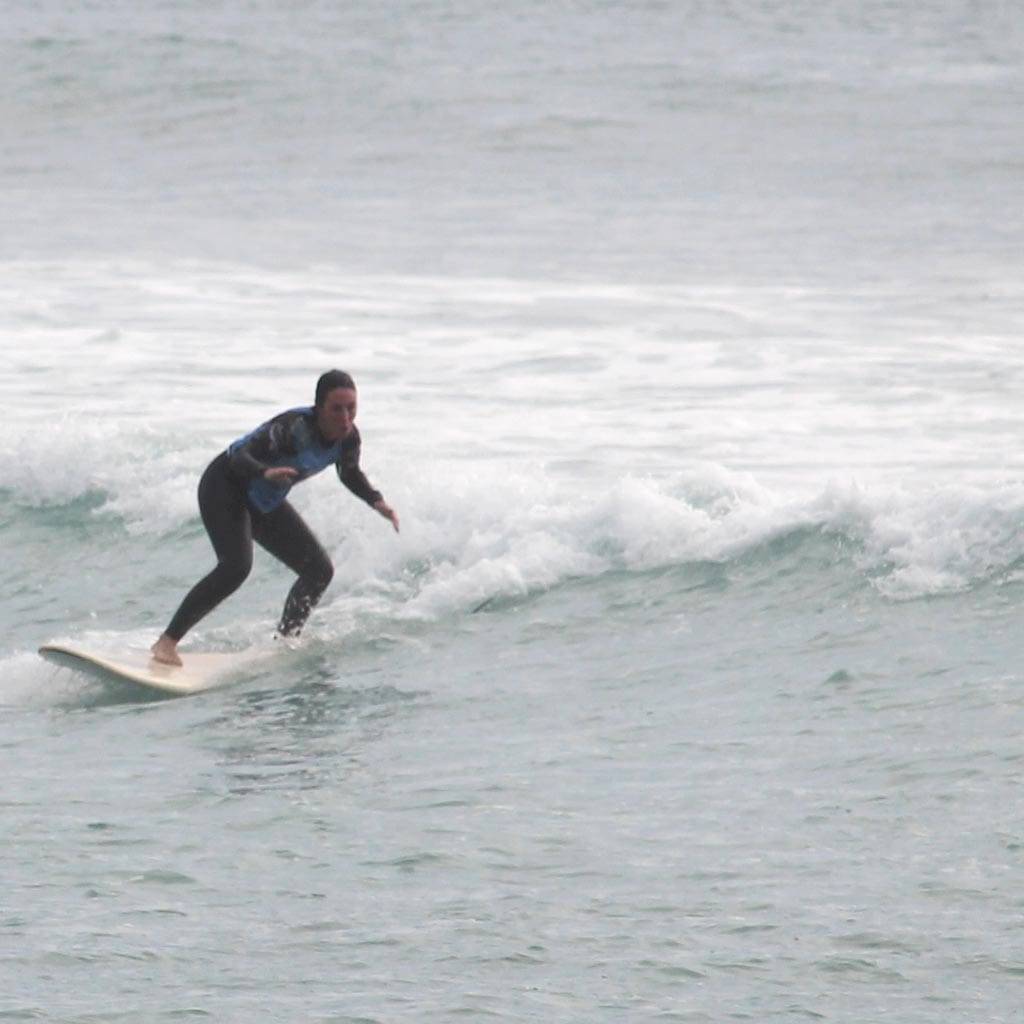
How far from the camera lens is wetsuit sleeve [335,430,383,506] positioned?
10.3m

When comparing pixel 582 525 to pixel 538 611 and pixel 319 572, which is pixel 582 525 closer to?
pixel 538 611

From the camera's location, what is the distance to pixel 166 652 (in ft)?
33.7

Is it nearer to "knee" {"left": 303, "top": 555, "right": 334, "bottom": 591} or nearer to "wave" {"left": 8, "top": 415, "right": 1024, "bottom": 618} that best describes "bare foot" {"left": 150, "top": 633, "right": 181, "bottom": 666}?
"knee" {"left": 303, "top": 555, "right": 334, "bottom": 591}

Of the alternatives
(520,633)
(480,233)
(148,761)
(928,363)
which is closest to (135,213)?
(480,233)

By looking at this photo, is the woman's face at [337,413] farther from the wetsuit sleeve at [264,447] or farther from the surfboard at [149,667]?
the surfboard at [149,667]

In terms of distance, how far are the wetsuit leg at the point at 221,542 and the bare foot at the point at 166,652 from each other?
102mm

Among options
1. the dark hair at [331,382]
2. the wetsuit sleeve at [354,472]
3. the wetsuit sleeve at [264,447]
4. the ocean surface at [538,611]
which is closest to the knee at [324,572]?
the ocean surface at [538,611]

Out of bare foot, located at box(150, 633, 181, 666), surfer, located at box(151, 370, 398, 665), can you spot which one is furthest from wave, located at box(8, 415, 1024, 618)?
bare foot, located at box(150, 633, 181, 666)

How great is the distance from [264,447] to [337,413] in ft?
1.50

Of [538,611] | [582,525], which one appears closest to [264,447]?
[538,611]

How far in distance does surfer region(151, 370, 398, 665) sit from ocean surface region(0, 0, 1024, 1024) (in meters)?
0.43

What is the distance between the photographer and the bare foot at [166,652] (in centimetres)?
1023

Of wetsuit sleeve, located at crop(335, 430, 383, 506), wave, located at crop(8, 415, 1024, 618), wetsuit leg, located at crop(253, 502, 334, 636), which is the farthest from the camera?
wave, located at crop(8, 415, 1024, 618)

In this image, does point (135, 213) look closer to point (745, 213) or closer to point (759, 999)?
point (745, 213)
